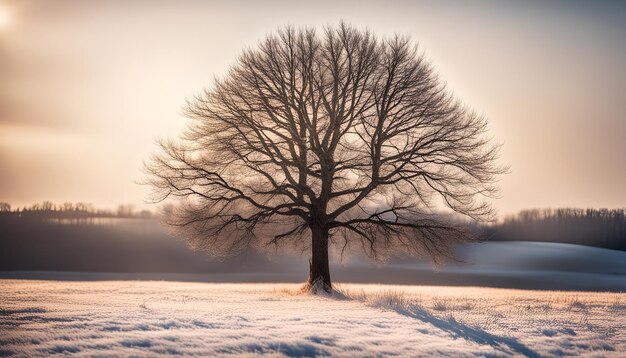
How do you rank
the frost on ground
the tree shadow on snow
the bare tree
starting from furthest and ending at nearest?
the bare tree < the tree shadow on snow < the frost on ground

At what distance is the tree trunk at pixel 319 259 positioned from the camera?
2639 cm

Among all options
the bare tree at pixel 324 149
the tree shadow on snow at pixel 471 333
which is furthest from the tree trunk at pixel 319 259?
the tree shadow on snow at pixel 471 333

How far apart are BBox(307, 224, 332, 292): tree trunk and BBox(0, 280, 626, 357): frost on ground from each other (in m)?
4.73

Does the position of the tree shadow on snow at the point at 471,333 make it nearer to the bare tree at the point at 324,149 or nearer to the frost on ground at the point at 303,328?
the frost on ground at the point at 303,328

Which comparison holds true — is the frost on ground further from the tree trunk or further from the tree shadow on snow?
the tree trunk

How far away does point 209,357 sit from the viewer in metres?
11.4

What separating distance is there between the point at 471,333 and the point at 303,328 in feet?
14.2

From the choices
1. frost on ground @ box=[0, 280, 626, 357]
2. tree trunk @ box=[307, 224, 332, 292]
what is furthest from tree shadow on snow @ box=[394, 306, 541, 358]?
tree trunk @ box=[307, 224, 332, 292]

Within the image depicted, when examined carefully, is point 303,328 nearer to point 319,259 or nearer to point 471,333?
point 471,333

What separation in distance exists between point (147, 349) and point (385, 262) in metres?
17.7

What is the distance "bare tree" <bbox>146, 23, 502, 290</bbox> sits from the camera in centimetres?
2570

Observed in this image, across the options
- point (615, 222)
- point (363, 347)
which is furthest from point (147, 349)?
point (615, 222)

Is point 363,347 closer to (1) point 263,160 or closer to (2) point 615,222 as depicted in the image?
(1) point 263,160

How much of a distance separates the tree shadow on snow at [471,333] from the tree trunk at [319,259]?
8.30 meters
